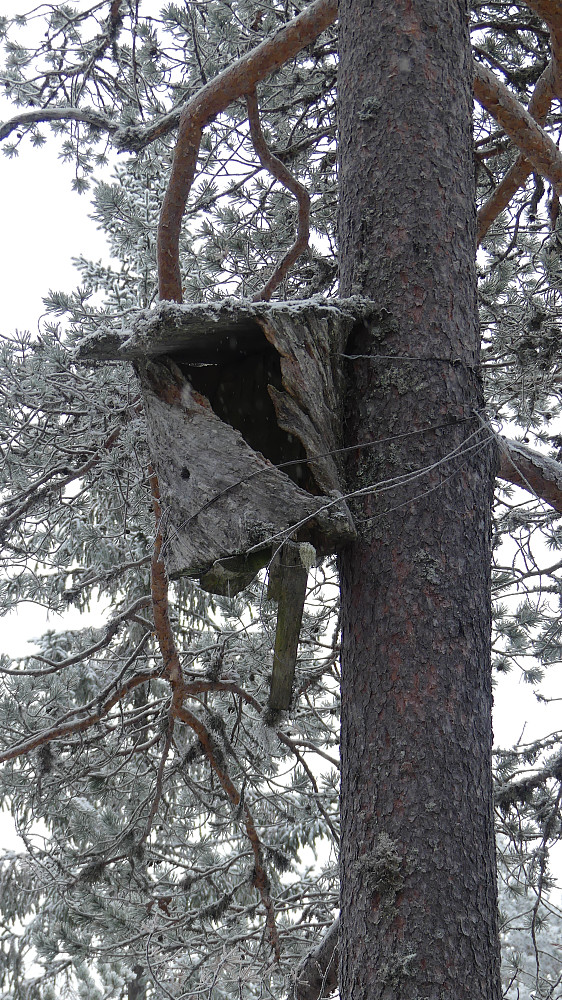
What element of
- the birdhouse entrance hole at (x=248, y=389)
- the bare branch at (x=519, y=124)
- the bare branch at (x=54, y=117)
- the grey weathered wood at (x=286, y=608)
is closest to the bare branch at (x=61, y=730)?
the grey weathered wood at (x=286, y=608)

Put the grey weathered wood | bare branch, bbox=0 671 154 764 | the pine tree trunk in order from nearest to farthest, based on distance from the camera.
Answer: the pine tree trunk < the grey weathered wood < bare branch, bbox=0 671 154 764

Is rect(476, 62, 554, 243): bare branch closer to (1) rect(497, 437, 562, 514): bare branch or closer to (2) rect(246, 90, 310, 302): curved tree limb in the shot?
(2) rect(246, 90, 310, 302): curved tree limb

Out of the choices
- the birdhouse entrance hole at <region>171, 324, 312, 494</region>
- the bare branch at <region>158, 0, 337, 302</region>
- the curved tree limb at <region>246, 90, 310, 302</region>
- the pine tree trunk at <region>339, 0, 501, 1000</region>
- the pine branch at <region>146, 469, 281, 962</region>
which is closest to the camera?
the pine tree trunk at <region>339, 0, 501, 1000</region>

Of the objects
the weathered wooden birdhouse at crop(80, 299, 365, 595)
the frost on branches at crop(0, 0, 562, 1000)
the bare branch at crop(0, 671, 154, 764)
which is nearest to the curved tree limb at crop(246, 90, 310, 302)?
the frost on branches at crop(0, 0, 562, 1000)

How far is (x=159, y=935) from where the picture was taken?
3922mm

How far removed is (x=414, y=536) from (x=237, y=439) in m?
0.46

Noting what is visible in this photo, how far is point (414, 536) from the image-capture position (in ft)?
5.97

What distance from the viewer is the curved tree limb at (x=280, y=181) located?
304cm

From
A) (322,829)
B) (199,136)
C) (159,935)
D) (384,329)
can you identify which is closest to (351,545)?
(384,329)

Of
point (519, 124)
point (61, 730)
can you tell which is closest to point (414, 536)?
point (519, 124)

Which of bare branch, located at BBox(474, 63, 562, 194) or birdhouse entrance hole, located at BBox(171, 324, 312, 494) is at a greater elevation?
bare branch, located at BBox(474, 63, 562, 194)

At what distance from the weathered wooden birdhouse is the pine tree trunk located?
11cm

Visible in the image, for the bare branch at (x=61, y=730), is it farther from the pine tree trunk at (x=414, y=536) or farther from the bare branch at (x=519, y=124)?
the bare branch at (x=519, y=124)

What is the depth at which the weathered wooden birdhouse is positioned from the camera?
1817 millimetres
